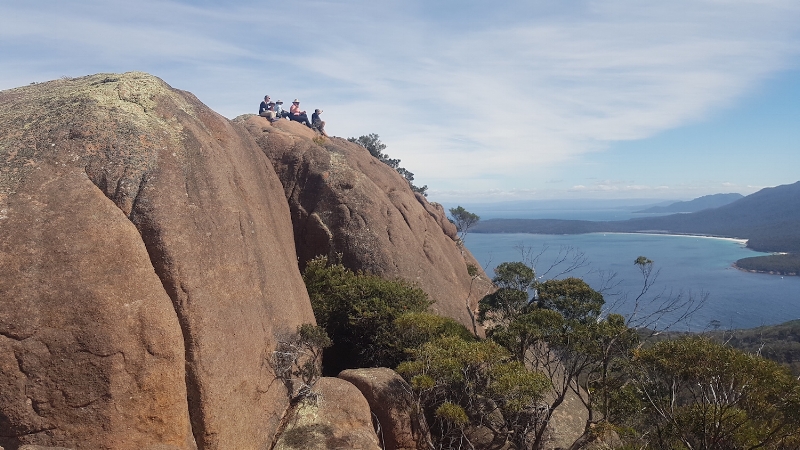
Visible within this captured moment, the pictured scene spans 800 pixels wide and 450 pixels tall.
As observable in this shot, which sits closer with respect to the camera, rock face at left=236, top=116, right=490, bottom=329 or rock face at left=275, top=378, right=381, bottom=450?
rock face at left=275, top=378, right=381, bottom=450

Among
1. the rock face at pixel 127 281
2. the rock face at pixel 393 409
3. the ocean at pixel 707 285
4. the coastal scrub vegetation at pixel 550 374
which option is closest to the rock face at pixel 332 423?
the rock face at pixel 393 409

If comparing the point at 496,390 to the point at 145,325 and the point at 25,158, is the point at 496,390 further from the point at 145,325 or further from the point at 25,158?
the point at 25,158

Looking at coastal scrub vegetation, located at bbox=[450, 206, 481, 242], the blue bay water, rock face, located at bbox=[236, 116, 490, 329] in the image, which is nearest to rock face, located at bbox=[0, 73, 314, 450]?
rock face, located at bbox=[236, 116, 490, 329]

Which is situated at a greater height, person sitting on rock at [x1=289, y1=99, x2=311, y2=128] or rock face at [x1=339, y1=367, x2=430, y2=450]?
person sitting on rock at [x1=289, y1=99, x2=311, y2=128]

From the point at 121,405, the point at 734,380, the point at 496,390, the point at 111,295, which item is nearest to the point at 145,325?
the point at 111,295

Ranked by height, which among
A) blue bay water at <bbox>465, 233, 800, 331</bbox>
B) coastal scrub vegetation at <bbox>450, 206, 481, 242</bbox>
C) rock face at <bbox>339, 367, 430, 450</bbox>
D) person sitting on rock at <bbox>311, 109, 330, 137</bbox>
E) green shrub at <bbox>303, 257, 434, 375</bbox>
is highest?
person sitting on rock at <bbox>311, 109, 330, 137</bbox>

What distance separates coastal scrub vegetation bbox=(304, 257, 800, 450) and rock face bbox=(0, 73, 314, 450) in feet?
16.7

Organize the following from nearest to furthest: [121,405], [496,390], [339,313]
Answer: [121,405] < [496,390] < [339,313]

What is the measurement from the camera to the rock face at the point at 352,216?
2538 centimetres

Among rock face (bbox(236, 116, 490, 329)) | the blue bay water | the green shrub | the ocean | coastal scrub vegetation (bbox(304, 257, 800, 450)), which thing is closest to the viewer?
coastal scrub vegetation (bbox(304, 257, 800, 450))

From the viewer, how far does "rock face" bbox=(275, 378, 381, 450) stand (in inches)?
535

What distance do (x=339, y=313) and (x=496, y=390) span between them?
931cm

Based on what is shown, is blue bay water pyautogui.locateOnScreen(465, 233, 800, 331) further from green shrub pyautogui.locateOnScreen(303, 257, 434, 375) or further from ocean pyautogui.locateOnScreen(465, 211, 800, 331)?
green shrub pyautogui.locateOnScreen(303, 257, 434, 375)

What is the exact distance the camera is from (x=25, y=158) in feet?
39.2
